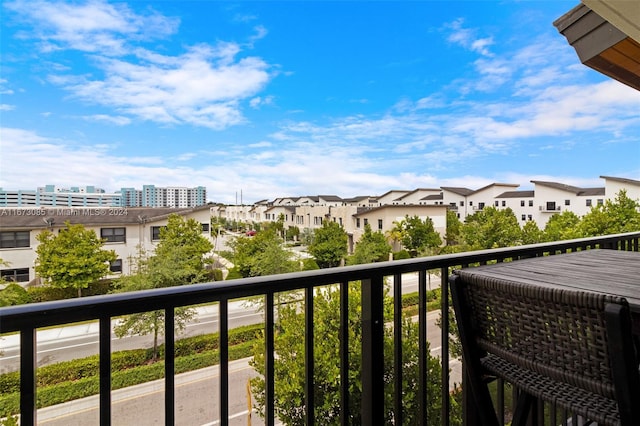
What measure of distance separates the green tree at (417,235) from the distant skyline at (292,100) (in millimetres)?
9513

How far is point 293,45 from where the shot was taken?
84.6ft

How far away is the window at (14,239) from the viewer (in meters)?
12.8

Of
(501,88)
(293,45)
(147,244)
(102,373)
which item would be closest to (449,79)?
(501,88)

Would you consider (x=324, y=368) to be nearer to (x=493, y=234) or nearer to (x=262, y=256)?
(x=262, y=256)

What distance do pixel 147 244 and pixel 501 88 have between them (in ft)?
97.3

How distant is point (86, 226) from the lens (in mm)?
14719

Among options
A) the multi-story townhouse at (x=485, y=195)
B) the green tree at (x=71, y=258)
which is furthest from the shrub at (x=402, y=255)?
the green tree at (x=71, y=258)

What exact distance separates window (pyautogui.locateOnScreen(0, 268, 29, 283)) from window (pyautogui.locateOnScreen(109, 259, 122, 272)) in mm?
2826

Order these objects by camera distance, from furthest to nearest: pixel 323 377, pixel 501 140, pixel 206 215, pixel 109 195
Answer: pixel 501 140
pixel 109 195
pixel 206 215
pixel 323 377

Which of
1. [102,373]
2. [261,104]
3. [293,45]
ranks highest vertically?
[293,45]

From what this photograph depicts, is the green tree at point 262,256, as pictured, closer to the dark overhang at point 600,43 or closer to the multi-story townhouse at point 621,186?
the dark overhang at point 600,43

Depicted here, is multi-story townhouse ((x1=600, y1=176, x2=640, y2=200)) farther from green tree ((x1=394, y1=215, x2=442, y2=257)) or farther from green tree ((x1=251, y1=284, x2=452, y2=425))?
green tree ((x1=251, y1=284, x2=452, y2=425))

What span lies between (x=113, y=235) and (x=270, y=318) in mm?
16480

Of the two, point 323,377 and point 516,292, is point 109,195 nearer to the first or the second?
point 323,377
